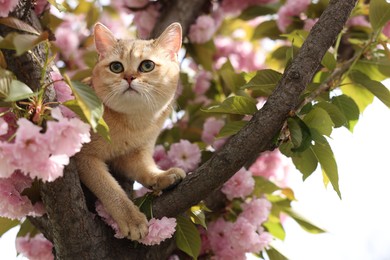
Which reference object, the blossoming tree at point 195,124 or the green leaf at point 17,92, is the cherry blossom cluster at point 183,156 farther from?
the green leaf at point 17,92

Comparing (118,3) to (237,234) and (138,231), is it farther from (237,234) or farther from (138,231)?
(138,231)

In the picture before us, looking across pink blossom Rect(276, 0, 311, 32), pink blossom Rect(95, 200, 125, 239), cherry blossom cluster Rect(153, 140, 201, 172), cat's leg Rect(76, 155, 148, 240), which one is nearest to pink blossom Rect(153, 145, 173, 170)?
cherry blossom cluster Rect(153, 140, 201, 172)

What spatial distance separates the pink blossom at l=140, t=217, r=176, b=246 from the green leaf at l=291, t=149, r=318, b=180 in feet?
1.50

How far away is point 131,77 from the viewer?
6.28 ft

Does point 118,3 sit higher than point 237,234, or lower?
higher

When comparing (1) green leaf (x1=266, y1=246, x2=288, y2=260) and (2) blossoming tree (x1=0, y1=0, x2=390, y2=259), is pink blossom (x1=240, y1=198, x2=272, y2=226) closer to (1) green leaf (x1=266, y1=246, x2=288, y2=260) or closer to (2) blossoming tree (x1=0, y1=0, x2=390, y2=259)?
(2) blossoming tree (x1=0, y1=0, x2=390, y2=259)

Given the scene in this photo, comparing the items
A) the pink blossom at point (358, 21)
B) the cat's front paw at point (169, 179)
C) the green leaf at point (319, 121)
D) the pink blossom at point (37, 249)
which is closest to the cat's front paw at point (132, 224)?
the cat's front paw at point (169, 179)

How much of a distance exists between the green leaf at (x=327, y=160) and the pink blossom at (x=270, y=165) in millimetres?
917

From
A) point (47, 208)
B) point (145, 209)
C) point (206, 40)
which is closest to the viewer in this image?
point (47, 208)

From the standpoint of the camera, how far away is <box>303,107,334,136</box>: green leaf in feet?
5.62

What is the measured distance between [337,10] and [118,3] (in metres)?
1.50

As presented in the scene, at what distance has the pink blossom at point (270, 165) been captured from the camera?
2791 millimetres

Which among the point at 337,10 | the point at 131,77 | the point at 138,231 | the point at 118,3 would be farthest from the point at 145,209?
the point at 118,3

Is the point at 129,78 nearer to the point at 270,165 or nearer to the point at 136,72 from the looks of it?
the point at 136,72
